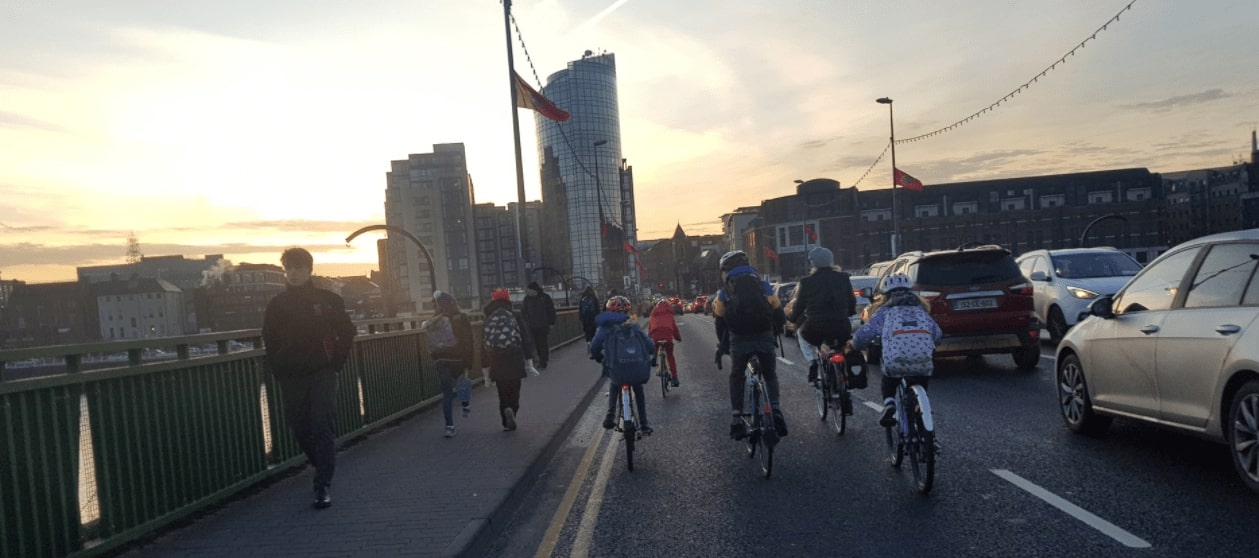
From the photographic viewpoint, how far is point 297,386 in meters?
6.38

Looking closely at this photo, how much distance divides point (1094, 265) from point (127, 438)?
17.0 m

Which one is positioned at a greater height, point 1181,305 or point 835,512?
point 1181,305

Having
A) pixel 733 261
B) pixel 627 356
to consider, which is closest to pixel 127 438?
pixel 627 356

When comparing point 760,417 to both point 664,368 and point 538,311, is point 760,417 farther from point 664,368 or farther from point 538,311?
point 538,311

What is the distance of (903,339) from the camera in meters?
6.30

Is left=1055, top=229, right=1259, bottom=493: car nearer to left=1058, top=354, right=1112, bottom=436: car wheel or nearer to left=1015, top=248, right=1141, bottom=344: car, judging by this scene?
left=1058, top=354, right=1112, bottom=436: car wheel

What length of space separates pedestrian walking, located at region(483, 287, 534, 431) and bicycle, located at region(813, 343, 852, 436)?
3.50 meters

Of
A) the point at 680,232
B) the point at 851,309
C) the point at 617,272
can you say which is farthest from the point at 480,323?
the point at 680,232

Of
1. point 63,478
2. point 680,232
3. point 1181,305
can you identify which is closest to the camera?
point 63,478

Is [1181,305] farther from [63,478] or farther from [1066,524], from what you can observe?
[63,478]

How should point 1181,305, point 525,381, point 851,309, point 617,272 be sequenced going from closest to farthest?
1. point 1181,305
2. point 851,309
3. point 525,381
4. point 617,272

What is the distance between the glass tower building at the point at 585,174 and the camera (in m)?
66.1

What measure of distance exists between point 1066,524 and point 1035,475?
1.41 metres

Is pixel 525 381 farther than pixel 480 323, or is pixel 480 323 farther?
pixel 480 323
